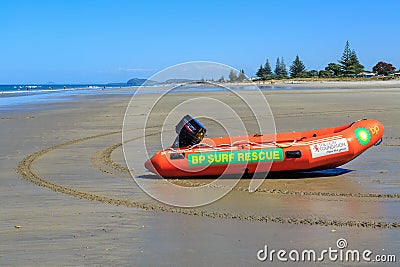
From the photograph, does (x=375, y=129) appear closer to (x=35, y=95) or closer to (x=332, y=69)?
(x=35, y=95)

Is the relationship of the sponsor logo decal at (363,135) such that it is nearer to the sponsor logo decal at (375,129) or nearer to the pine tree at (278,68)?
the sponsor logo decal at (375,129)

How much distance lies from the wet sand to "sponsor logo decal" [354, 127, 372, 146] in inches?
23.0

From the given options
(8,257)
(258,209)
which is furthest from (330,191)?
(8,257)

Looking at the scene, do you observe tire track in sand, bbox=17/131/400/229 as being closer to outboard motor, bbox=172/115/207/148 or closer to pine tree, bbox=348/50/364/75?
outboard motor, bbox=172/115/207/148

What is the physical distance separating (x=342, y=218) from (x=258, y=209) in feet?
3.80

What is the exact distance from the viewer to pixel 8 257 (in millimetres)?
5387

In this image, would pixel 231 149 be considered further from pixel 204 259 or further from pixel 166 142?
pixel 166 142

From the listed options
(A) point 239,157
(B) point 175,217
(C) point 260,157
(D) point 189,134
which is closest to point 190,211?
(B) point 175,217

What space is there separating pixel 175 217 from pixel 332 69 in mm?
103888

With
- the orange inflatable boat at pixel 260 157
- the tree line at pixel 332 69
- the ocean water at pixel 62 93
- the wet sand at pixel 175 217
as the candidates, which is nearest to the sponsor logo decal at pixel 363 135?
the orange inflatable boat at pixel 260 157

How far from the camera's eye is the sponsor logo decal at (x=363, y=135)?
964 cm

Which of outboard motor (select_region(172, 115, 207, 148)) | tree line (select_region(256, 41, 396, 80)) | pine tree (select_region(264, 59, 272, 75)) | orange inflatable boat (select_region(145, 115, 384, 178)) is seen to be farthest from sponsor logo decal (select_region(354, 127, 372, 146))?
pine tree (select_region(264, 59, 272, 75))

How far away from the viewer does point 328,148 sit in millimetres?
9398

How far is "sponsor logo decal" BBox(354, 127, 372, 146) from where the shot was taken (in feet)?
31.6
